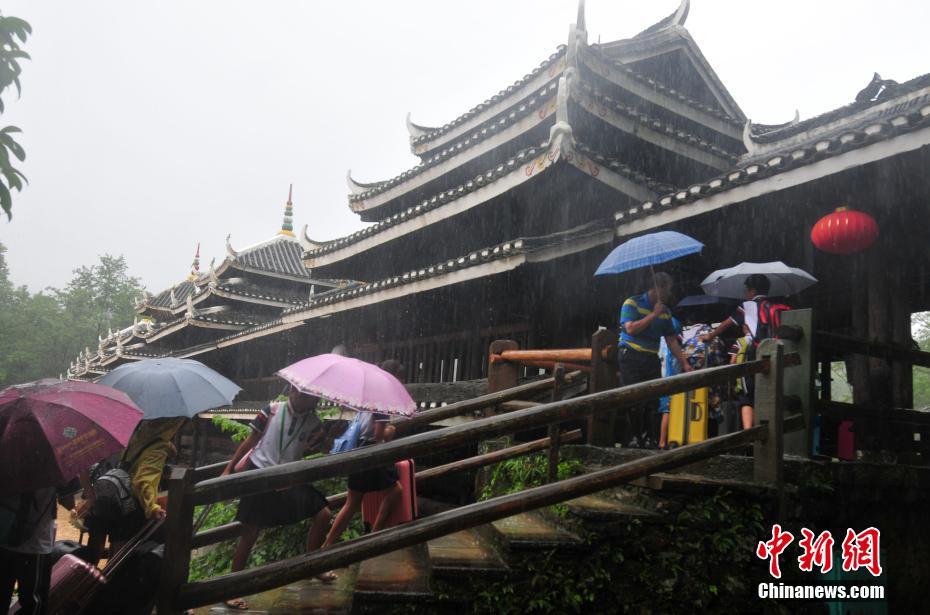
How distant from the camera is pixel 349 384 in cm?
382

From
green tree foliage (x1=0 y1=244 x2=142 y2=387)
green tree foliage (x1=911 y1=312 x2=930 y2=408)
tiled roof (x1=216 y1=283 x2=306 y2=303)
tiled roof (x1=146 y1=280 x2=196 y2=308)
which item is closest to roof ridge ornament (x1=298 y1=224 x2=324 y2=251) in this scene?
tiled roof (x1=216 y1=283 x2=306 y2=303)

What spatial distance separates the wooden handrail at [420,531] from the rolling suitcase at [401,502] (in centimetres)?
140

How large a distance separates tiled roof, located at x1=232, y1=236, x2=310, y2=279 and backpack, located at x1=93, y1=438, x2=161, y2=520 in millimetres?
18838

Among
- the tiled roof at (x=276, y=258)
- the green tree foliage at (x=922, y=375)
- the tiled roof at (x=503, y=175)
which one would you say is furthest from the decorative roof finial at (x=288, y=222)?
the green tree foliage at (x=922, y=375)

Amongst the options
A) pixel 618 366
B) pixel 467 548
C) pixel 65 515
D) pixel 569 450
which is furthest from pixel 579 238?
pixel 65 515

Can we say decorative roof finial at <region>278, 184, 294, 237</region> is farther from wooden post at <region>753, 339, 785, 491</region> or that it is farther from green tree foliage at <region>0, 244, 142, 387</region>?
green tree foliage at <region>0, 244, 142, 387</region>

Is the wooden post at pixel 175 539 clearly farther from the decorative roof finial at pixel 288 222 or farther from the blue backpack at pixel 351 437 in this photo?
the decorative roof finial at pixel 288 222

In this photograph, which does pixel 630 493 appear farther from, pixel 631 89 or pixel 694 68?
pixel 694 68

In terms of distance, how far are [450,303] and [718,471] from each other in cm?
670

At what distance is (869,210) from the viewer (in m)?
5.77

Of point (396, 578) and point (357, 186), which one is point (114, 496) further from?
point (357, 186)

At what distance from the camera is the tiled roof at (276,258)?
22391 millimetres

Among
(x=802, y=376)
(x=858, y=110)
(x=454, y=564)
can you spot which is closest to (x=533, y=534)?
(x=454, y=564)

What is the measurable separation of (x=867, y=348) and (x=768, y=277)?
1262mm
